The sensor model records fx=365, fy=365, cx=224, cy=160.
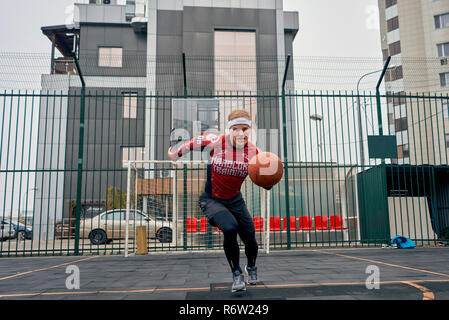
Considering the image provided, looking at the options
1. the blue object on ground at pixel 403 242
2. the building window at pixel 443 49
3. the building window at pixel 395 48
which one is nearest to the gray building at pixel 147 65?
the building window at pixel 443 49

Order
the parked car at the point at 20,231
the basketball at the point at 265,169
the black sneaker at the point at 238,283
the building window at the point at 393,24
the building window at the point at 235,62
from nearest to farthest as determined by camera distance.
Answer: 1. the black sneaker at the point at 238,283
2. the basketball at the point at 265,169
3. the parked car at the point at 20,231
4. the building window at the point at 235,62
5. the building window at the point at 393,24

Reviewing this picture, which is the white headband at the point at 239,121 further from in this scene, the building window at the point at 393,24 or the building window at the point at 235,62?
the building window at the point at 393,24

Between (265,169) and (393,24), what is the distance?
40.6m

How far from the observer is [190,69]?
2258 cm

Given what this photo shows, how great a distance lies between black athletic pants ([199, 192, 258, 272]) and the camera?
3.58 m

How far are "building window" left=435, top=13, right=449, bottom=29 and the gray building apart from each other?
43.6ft

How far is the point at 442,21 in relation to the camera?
3128 centimetres

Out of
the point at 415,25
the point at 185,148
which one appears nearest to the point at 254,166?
the point at 185,148

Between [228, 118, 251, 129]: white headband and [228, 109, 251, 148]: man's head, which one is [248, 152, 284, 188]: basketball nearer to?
[228, 109, 251, 148]: man's head

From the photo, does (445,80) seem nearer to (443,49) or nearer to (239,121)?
(443,49)

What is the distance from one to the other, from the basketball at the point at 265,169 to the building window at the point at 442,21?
34.8m

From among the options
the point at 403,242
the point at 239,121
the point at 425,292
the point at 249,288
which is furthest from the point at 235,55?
the point at 425,292

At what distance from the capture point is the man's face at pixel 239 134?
12.4ft

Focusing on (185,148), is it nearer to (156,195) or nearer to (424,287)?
(424,287)
